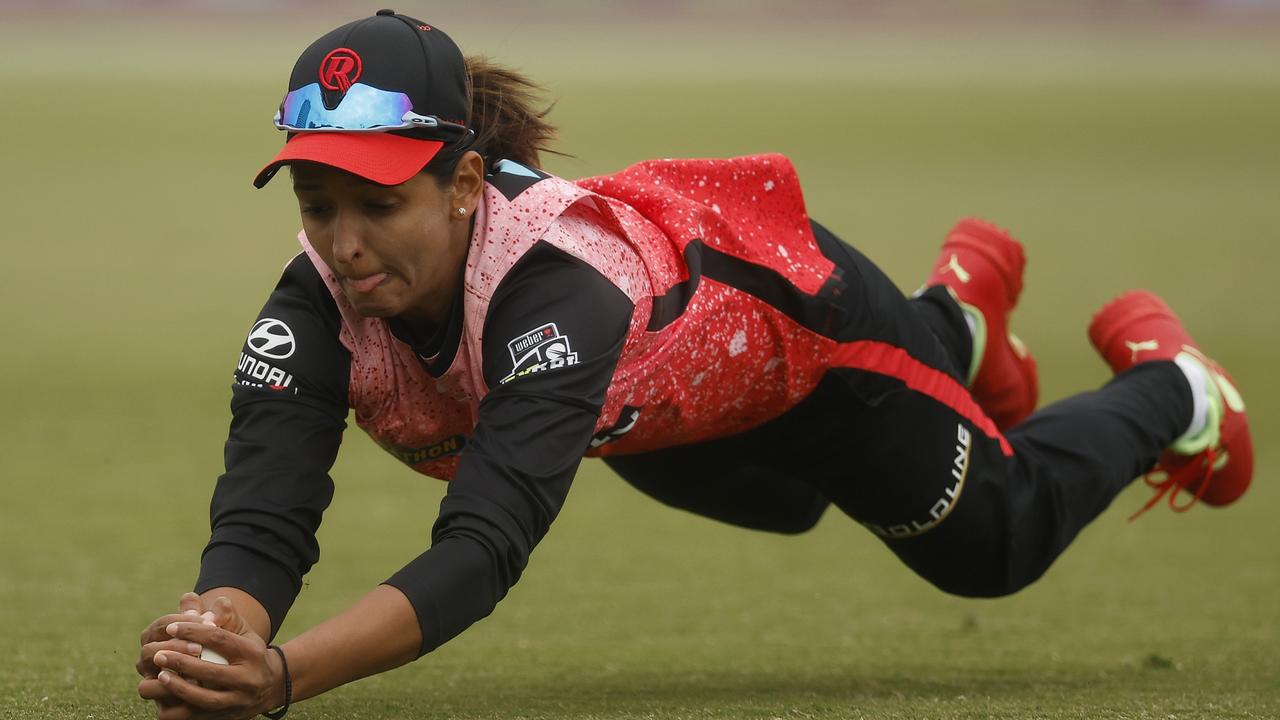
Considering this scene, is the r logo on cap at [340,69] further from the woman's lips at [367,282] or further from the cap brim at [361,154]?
the woman's lips at [367,282]

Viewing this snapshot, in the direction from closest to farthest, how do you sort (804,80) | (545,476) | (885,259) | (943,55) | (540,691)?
(545,476)
(540,691)
(885,259)
(804,80)
(943,55)

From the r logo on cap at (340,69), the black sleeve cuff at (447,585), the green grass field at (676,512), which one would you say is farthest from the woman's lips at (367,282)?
the green grass field at (676,512)

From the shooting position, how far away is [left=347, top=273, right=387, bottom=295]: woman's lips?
7.86ft

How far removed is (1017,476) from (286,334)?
5.15ft

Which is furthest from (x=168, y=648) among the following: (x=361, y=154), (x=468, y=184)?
(x=468, y=184)

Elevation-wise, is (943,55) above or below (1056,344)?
above

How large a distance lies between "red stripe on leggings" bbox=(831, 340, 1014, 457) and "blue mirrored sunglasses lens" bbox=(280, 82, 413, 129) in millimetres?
1039

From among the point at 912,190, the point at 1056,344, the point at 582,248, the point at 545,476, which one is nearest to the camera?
the point at 545,476

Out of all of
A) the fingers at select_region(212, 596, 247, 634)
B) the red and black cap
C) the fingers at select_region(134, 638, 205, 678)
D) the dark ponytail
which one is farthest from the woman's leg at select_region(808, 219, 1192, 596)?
the fingers at select_region(134, 638, 205, 678)

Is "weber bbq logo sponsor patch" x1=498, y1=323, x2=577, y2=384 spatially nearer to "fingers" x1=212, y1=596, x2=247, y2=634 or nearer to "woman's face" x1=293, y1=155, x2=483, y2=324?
"woman's face" x1=293, y1=155, x2=483, y2=324

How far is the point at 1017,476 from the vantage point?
337 centimetres

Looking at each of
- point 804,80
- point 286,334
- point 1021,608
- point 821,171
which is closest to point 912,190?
point 821,171

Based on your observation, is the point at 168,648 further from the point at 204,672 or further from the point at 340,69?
the point at 340,69

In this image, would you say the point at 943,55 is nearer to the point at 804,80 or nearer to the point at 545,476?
the point at 804,80
